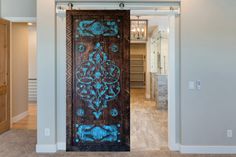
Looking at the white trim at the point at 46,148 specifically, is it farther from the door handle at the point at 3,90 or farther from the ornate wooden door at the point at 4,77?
the door handle at the point at 3,90

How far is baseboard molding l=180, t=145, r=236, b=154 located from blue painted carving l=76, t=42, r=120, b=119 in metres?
1.47

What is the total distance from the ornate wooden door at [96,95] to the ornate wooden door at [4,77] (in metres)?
1.94

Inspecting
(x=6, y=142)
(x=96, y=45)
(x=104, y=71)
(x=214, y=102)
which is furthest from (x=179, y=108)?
(x=6, y=142)

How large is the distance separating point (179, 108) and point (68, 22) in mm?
2374

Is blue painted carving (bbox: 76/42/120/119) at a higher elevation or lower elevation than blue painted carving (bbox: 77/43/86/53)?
lower

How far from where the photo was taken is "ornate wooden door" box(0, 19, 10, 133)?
506cm

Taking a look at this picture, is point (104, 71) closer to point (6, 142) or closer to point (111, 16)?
point (111, 16)

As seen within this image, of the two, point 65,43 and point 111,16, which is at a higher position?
point 111,16

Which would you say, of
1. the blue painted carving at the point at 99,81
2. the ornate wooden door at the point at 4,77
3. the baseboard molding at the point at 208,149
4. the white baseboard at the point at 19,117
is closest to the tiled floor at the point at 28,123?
the white baseboard at the point at 19,117

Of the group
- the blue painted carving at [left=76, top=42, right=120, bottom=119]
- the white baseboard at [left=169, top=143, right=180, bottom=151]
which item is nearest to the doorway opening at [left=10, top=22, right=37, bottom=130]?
the blue painted carving at [left=76, top=42, right=120, bottom=119]

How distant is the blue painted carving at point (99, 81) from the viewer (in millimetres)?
4023

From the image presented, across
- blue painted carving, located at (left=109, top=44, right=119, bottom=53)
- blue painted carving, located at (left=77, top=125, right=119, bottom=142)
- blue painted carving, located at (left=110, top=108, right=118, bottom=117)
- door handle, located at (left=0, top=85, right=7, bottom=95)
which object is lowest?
blue painted carving, located at (left=77, top=125, right=119, bottom=142)

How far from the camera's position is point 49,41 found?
3.95 meters

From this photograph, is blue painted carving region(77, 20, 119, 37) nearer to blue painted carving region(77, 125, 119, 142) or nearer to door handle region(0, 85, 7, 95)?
blue painted carving region(77, 125, 119, 142)
